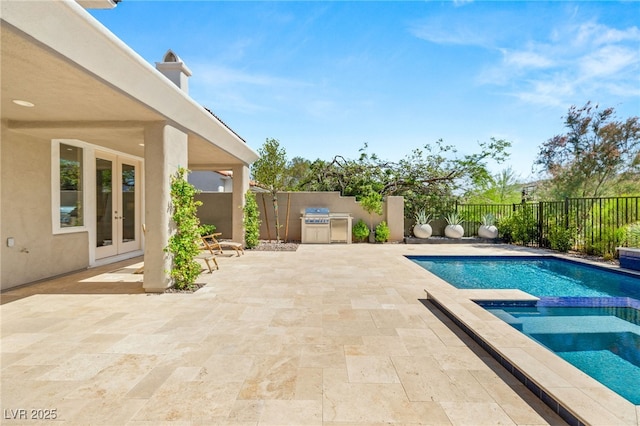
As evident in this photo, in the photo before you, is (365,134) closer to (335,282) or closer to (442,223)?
(442,223)

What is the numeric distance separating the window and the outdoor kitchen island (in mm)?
6397

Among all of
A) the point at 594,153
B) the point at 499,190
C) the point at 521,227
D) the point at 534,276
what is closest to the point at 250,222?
the point at 534,276

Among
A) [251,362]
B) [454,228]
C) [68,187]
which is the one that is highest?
[68,187]

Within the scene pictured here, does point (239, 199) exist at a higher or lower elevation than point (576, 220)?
higher

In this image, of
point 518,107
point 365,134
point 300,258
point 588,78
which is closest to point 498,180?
point 518,107

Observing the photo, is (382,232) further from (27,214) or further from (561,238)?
(27,214)

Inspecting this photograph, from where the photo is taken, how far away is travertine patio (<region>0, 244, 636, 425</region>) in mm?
1938

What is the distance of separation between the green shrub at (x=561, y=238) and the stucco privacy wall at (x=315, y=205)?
4623mm

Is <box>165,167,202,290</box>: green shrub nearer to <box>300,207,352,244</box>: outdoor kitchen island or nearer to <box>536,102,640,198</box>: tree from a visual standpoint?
<box>300,207,352,244</box>: outdoor kitchen island

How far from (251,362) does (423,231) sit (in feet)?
32.2

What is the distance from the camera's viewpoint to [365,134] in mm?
13680

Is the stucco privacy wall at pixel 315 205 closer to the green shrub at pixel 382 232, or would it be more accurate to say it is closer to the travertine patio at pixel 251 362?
the green shrub at pixel 382 232

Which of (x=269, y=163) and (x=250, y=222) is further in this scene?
(x=269, y=163)

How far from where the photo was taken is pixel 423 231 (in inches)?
443
